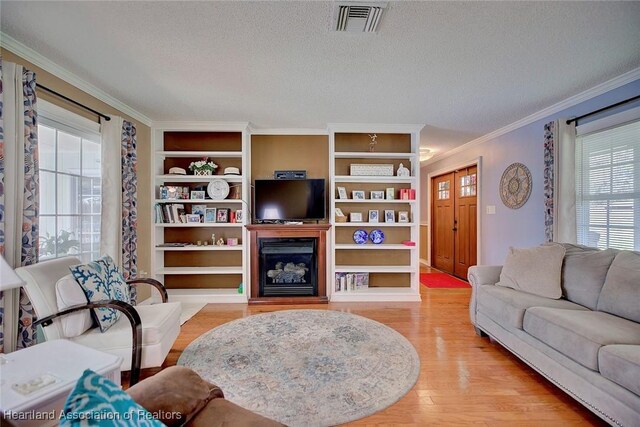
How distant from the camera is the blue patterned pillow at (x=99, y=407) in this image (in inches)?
23.1

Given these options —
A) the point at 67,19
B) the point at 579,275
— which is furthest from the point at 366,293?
the point at 67,19

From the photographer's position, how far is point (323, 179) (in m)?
3.84

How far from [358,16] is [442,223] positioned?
16.6 ft

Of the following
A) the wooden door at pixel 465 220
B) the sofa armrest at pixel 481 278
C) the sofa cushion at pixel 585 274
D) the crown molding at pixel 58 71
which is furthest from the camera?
the wooden door at pixel 465 220

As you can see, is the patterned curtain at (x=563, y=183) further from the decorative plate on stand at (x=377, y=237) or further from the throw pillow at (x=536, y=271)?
the decorative plate on stand at (x=377, y=237)

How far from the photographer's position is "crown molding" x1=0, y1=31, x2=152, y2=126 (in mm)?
1978

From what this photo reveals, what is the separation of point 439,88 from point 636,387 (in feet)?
8.20

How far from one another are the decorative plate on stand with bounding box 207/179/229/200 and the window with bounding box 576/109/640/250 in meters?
4.22

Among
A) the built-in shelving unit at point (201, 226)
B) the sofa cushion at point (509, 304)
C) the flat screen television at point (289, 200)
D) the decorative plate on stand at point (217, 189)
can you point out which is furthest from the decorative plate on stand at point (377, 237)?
the decorative plate on stand at point (217, 189)

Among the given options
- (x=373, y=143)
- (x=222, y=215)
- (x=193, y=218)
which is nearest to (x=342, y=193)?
(x=373, y=143)

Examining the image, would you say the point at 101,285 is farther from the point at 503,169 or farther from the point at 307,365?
the point at 503,169

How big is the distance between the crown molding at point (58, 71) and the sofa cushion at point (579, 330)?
14.0 ft

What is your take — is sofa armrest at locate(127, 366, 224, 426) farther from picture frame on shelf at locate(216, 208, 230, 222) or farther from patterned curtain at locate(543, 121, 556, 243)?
patterned curtain at locate(543, 121, 556, 243)

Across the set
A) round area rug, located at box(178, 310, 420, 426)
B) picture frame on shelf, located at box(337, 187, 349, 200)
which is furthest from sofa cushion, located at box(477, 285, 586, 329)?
picture frame on shelf, located at box(337, 187, 349, 200)
